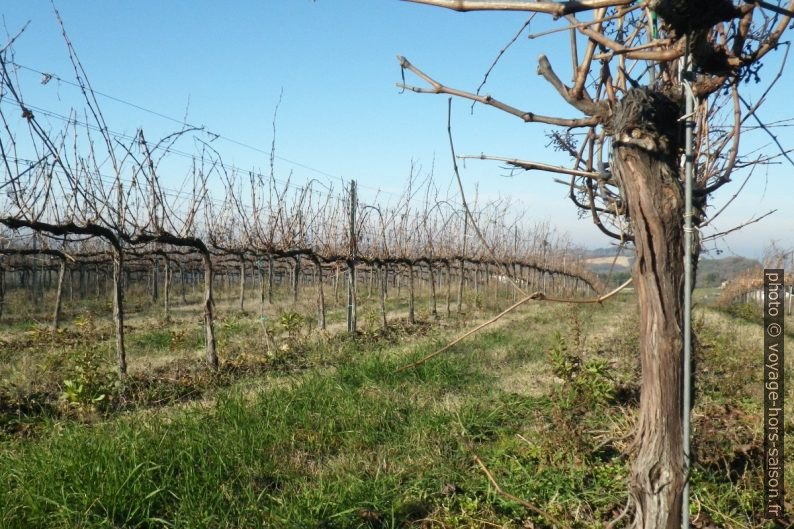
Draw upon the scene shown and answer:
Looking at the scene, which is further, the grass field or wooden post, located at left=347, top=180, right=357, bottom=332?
wooden post, located at left=347, top=180, right=357, bottom=332

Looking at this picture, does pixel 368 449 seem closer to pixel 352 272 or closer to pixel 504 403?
pixel 504 403

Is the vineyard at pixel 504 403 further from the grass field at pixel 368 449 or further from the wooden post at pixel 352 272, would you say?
the wooden post at pixel 352 272

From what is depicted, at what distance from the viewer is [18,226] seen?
261 inches

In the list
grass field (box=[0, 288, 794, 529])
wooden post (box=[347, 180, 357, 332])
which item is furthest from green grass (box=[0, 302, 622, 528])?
wooden post (box=[347, 180, 357, 332])

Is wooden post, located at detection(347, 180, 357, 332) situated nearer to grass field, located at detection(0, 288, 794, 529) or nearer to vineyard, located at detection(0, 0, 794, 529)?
vineyard, located at detection(0, 0, 794, 529)

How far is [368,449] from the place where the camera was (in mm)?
3836

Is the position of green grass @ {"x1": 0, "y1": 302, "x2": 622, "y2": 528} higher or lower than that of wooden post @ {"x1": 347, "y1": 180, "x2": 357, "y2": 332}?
lower

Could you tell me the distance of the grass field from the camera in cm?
280

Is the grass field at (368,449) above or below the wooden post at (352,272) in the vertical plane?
below

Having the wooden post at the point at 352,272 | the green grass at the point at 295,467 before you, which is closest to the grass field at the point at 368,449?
the green grass at the point at 295,467

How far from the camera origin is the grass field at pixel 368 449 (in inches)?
110

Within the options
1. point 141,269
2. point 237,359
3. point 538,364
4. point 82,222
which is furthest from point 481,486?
point 141,269

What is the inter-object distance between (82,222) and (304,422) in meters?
4.45

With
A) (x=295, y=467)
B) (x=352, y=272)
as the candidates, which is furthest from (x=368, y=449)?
(x=352, y=272)
